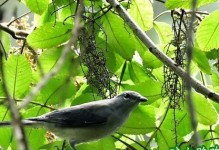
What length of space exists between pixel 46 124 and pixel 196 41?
686 mm

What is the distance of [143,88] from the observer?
2191 mm

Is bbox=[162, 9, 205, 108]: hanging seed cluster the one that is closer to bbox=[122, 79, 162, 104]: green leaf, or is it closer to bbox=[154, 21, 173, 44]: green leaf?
bbox=[122, 79, 162, 104]: green leaf

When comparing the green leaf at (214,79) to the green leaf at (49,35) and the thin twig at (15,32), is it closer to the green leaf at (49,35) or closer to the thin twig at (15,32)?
the green leaf at (49,35)

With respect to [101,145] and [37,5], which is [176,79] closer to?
[101,145]

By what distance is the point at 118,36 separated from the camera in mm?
2271

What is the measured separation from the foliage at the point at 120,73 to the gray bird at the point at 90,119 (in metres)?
0.05

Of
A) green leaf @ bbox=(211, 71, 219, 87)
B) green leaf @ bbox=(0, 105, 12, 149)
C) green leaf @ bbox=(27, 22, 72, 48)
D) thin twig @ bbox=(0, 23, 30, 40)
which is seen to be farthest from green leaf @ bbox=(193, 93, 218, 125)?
thin twig @ bbox=(0, 23, 30, 40)

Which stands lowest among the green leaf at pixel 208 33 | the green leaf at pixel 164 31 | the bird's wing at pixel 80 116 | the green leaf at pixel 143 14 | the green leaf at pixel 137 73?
the bird's wing at pixel 80 116

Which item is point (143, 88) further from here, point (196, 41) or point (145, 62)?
point (196, 41)

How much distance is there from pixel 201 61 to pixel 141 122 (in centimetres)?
34

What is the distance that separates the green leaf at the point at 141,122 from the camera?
2.16 m

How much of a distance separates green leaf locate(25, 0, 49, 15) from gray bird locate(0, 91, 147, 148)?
→ 17.8 inches

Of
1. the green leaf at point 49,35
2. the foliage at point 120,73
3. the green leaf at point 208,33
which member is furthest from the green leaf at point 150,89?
the green leaf at point 49,35

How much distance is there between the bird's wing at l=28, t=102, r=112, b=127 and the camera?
2.08m
